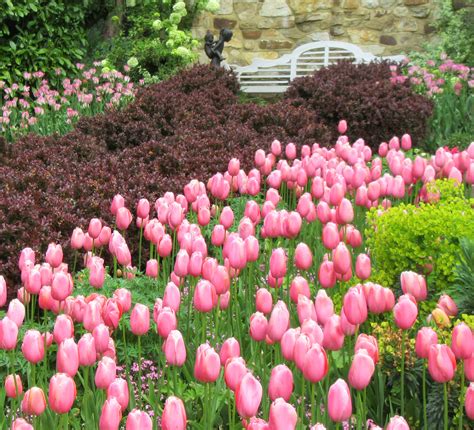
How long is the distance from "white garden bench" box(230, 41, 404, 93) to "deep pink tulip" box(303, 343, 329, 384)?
29.5 ft

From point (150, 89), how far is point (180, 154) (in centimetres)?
244

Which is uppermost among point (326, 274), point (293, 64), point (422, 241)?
point (326, 274)

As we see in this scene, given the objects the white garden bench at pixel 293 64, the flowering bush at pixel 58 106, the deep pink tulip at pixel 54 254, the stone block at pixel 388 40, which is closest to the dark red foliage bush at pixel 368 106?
the flowering bush at pixel 58 106

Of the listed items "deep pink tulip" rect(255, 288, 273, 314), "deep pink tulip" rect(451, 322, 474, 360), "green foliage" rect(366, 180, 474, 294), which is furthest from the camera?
"green foliage" rect(366, 180, 474, 294)

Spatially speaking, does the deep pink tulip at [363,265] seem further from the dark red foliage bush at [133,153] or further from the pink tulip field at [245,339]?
the dark red foliage bush at [133,153]

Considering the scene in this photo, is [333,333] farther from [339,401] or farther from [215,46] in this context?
[215,46]

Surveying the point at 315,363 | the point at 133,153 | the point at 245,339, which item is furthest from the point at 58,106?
the point at 315,363

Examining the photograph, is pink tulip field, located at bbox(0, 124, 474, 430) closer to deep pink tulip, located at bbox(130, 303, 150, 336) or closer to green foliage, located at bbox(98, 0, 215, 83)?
deep pink tulip, located at bbox(130, 303, 150, 336)

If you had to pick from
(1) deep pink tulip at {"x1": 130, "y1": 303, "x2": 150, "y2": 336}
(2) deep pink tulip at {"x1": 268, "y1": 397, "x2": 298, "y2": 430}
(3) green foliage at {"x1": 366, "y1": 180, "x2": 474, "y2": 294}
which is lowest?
(3) green foliage at {"x1": 366, "y1": 180, "x2": 474, "y2": 294}

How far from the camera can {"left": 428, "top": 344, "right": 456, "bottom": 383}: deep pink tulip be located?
1.71 meters

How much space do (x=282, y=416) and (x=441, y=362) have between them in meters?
0.50

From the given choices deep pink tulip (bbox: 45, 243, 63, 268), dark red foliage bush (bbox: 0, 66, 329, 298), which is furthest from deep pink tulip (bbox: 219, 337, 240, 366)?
dark red foliage bush (bbox: 0, 66, 329, 298)

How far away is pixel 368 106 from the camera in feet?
23.6

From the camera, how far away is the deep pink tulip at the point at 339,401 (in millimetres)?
1562
